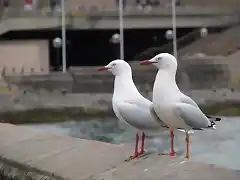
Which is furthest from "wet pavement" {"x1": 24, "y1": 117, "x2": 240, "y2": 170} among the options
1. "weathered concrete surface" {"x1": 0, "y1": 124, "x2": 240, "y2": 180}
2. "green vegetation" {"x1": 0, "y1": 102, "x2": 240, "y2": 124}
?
"green vegetation" {"x1": 0, "y1": 102, "x2": 240, "y2": 124}

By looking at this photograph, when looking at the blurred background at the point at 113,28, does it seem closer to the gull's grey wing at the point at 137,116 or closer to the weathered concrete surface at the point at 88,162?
the weathered concrete surface at the point at 88,162

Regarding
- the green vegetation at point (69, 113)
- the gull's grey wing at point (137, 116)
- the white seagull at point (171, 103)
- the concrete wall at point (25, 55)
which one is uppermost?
the white seagull at point (171, 103)

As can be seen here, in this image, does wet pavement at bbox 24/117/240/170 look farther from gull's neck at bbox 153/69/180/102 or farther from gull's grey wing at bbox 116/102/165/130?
gull's neck at bbox 153/69/180/102

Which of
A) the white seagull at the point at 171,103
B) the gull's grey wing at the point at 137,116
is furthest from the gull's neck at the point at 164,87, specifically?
the gull's grey wing at the point at 137,116

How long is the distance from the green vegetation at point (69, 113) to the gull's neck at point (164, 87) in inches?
534

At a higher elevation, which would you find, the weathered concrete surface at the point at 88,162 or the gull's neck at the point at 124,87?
the gull's neck at the point at 124,87

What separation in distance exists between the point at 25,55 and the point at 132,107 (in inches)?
1227

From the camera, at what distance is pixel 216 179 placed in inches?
134

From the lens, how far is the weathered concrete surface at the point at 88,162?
3.64 metres

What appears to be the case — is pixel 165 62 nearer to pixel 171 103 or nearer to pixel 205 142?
pixel 171 103

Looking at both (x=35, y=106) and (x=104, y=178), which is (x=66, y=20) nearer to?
(x=35, y=106)

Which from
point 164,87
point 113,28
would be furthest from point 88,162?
point 113,28

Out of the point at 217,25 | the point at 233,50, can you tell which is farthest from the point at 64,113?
the point at 217,25

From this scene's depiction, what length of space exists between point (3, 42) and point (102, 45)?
316 inches
